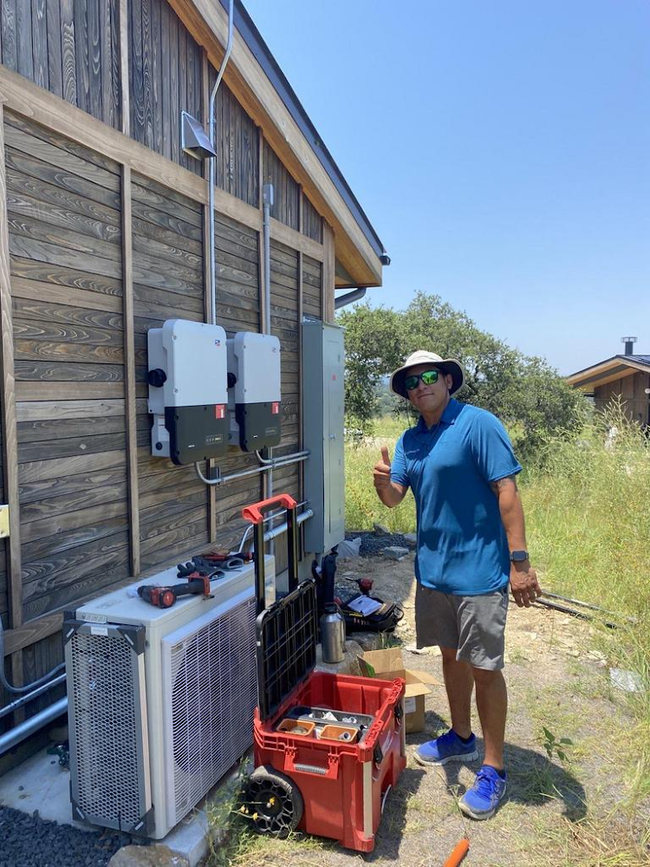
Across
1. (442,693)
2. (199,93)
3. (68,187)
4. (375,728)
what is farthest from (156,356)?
(442,693)

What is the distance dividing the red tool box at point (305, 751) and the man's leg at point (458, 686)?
28cm

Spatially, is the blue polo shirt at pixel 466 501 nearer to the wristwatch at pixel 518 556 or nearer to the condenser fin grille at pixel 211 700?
the wristwatch at pixel 518 556

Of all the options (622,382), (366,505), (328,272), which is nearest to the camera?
(328,272)

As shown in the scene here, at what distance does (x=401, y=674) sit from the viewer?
3568mm

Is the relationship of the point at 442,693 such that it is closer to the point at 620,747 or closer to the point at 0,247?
the point at 620,747

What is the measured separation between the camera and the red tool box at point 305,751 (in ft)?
7.93

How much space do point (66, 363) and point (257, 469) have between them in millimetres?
2137

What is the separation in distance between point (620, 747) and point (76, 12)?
182 inches

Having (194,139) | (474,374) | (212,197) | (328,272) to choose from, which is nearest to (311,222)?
(328,272)

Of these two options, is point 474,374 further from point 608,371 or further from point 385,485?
point 385,485

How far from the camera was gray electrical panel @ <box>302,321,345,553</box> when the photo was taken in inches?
225

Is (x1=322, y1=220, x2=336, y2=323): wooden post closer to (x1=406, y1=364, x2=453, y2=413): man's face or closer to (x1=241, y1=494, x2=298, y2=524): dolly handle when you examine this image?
(x1=406, y1=364, x2=453, y2=413): man's face

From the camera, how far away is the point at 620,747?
3.34 m

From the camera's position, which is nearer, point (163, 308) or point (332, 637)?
point (163, 308)
